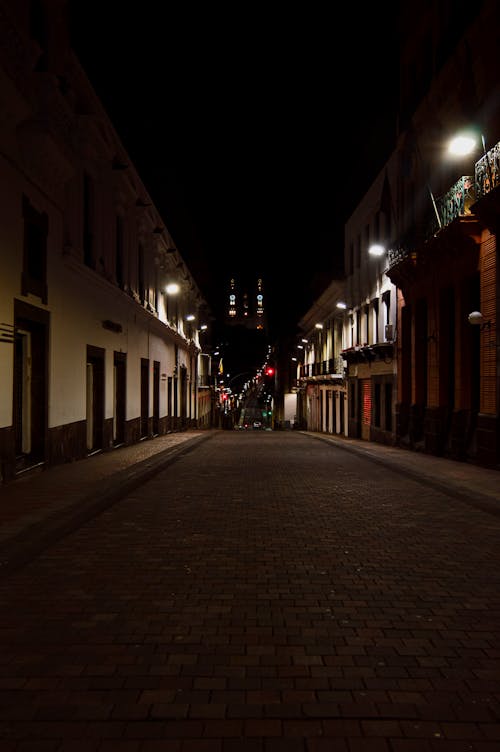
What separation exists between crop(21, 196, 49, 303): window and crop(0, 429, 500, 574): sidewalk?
3.70 m

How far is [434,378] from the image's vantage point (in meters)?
18.8

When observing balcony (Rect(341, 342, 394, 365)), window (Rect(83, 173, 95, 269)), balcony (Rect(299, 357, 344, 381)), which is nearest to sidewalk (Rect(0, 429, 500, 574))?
window (Rect(83, 173, 95, 269))

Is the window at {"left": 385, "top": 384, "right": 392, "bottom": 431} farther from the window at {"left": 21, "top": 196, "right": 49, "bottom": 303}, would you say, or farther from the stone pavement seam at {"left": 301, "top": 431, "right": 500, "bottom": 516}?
the window at {"left": 21, "top": 196, "right": 49, "bottom": 303}

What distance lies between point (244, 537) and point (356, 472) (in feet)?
23.2

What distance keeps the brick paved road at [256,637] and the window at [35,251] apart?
5689mm

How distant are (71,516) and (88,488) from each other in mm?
2329

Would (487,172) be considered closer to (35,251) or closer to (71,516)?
(35,251)

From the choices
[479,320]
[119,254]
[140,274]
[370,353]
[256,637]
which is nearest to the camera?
[256,637]

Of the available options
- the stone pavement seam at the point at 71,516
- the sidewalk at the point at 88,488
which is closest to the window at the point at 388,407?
the sidewalk at the point at 88,488

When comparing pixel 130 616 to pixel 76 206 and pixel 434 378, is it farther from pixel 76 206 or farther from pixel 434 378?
pixel 434 378

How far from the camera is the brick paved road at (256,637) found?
3234 millimetres

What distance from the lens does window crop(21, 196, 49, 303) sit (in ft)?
38.7

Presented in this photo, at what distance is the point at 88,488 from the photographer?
10.4m

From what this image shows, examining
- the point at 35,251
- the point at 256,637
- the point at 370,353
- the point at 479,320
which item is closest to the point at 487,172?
the point at 479,320
